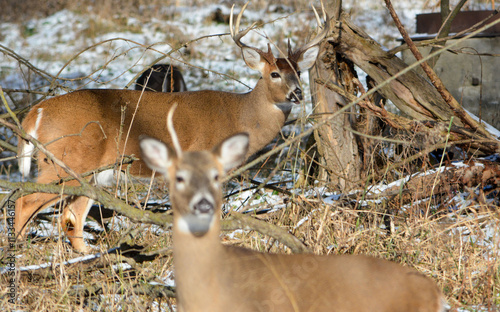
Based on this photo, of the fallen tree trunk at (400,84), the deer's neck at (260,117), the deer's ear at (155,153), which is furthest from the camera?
the deer's neck at (260,117)

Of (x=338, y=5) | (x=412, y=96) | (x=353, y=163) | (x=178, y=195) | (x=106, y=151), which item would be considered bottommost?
(x=353, y=163)

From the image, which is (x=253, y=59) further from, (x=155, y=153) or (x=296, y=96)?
(x=155, y=153)

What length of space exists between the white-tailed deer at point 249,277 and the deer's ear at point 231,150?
0.02 m

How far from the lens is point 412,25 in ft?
42.7

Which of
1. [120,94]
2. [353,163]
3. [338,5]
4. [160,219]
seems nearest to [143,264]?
[160,219]

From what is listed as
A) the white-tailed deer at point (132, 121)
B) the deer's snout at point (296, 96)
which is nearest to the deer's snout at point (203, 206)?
the white-tailed deer at point (132, 121)

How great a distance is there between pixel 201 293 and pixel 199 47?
1117cm

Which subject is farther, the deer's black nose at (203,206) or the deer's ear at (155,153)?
the deer's ear at (155,153)

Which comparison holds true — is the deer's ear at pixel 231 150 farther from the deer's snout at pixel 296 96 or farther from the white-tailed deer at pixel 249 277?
the deer's snout at pixel 296 96

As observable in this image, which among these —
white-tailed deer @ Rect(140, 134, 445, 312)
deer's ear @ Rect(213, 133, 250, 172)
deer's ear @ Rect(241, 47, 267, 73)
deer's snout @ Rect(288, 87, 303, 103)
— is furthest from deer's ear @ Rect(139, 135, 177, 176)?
deer's ear @ Rect(241, 47, 267, 73)

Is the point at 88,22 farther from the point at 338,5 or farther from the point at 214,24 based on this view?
the point at 338,5

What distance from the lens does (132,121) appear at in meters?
4.34

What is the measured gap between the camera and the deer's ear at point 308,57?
17.9 feet

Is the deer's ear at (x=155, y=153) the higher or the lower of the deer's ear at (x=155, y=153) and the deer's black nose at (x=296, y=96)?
the higher
